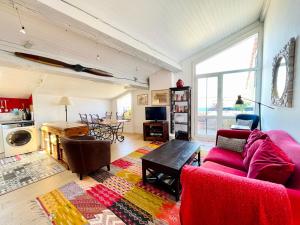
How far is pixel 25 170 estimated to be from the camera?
2.98m

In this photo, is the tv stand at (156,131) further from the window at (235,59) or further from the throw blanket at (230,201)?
the throw blanket at (230,201)

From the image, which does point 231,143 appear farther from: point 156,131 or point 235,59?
point 235,59

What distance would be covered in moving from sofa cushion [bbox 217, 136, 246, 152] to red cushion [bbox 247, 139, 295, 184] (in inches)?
41.7

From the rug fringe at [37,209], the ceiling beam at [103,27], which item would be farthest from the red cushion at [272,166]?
the ceiling beam at [103,27]

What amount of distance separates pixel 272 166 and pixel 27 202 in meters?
2.95

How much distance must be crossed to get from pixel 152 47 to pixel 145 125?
268 cm

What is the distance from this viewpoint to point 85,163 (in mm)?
2584

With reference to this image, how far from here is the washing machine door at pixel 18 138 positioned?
3.72 m

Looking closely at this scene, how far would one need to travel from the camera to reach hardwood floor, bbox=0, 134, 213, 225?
5.67 ft

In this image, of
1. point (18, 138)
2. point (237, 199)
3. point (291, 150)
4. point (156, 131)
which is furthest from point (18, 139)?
point (291, 150)

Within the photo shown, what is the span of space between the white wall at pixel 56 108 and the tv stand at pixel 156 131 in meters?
2.55

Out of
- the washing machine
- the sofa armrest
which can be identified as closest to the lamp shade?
the washing machine

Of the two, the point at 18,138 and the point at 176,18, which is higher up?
the point at 176,18

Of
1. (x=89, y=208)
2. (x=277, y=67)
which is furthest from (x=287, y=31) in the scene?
(x=89, y=208)
